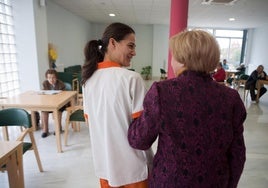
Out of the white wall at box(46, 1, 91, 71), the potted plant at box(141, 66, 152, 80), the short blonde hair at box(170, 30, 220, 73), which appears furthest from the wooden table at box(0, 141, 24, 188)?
the potted plant at box(141, 66, 152, 80)

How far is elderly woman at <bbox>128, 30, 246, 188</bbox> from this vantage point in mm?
732

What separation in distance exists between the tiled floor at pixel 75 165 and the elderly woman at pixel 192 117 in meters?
1.57

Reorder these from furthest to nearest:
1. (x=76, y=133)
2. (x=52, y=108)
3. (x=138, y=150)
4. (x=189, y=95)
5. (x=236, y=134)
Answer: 1. (x=76, y=133)
2. (x=52, y=108)
3. (x=138, y=150)
4. (x=236, y=134)
5. (x=189, y=95)

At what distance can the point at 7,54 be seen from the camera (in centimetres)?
408

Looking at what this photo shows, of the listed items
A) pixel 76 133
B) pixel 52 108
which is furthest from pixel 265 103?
pixel 52 108

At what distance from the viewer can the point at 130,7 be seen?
590 cm

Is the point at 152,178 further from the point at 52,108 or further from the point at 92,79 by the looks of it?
the point at 52,108

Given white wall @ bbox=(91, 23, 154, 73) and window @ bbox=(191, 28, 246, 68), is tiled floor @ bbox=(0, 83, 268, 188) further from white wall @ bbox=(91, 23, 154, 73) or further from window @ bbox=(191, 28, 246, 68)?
window @ bbox=(191, 28, 246, 68)

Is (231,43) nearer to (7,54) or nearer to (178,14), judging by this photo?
(178,14)

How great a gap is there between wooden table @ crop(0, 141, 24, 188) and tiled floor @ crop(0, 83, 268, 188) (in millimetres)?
632

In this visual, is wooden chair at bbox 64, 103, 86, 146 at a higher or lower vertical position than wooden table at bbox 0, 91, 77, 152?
lower

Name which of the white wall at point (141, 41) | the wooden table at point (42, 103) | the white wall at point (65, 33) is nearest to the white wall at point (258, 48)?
the white wall at point (141, 41)

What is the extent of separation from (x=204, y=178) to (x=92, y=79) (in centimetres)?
66

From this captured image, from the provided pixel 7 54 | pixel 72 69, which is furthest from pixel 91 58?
pixel 72 69
